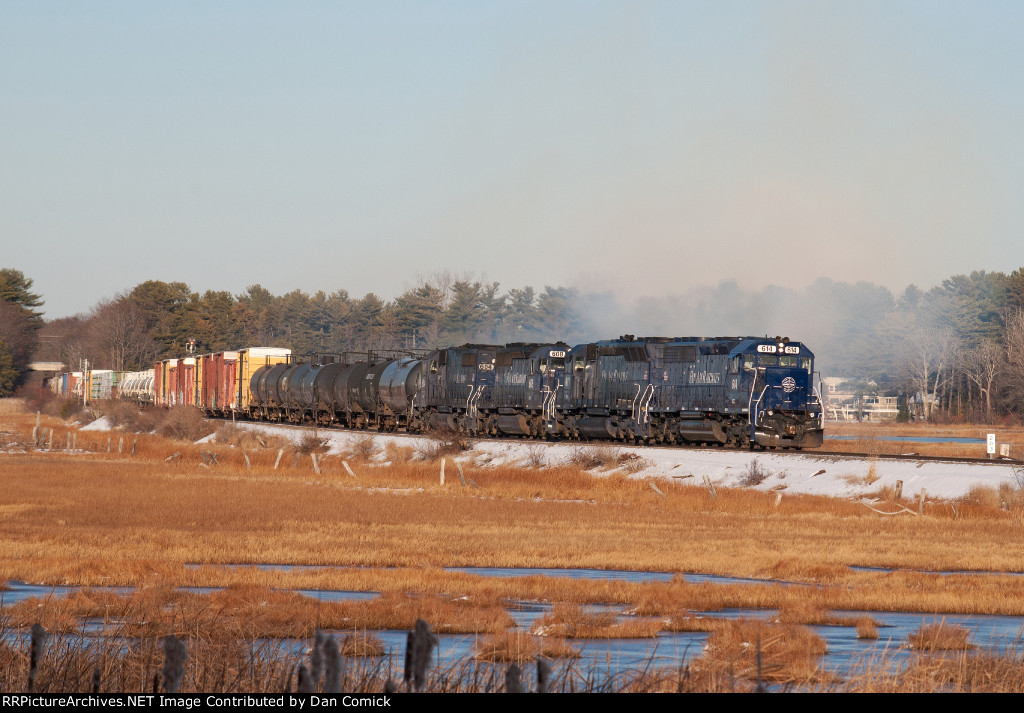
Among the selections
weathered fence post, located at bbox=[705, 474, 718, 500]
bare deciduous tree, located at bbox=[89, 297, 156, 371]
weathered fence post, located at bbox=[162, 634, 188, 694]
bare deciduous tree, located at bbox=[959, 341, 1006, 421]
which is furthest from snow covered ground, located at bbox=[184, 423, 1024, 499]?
bare deciduous tree, located at bbox=[89, 297, 156, 371]

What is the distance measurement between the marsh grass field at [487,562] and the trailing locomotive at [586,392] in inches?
212

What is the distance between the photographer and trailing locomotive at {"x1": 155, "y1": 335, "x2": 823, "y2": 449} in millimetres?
45863

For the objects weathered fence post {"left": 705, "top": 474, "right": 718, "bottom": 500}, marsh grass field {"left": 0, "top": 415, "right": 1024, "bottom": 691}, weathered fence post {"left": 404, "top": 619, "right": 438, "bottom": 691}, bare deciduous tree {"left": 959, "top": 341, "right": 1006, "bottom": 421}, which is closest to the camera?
weathered fence post {"left": 404, "top": 619, "right": 438, "bottom": 691}

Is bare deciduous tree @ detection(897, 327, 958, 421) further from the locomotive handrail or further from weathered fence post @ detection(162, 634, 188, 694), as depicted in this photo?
weathered fence post @ detection(162, 634, 188, 694)

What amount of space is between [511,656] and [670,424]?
126ft

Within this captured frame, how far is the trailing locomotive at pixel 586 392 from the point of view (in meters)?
45.9

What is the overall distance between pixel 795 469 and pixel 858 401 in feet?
320

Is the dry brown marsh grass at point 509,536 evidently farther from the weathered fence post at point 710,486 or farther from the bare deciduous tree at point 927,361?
the bare deciduous tree at point 927,361

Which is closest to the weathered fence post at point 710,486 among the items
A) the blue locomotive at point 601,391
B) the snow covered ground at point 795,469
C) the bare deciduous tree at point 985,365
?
the snow covered ground at point 795,469

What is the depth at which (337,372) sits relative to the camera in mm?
74812

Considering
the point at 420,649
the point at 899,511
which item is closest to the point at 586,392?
the point at 899,511

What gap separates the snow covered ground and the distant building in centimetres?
8086

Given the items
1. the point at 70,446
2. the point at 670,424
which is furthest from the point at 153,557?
the point at 70,446

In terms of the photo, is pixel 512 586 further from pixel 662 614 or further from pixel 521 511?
pixel 521 511
